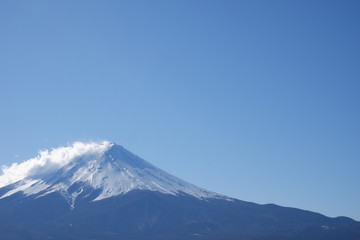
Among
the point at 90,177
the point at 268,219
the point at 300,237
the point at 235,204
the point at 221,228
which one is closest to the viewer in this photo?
the point at 300,237

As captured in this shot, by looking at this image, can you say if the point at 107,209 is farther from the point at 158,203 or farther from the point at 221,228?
the point at 221,228

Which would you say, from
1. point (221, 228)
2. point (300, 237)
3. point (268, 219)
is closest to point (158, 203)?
point (221, 228)

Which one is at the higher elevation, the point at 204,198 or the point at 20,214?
the point at 204,198

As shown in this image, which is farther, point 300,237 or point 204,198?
point 204,198

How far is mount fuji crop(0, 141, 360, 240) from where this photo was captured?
5527 inches

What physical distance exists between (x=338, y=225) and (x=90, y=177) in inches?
3831

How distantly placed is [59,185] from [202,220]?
64.0 metres

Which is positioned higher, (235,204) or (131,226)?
(235,204)

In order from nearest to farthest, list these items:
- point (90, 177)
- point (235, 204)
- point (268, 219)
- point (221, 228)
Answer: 1. point (221, 228)
2. point (268, 219)
3. point (235, 204)
4. point (90, 177)

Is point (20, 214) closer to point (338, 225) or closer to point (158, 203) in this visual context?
point (158, 203)

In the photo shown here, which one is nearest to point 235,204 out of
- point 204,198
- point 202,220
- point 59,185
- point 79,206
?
point 204,198

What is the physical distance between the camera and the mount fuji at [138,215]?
140375 millimetres

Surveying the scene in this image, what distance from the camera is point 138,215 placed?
15888cm

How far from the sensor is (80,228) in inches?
5640
